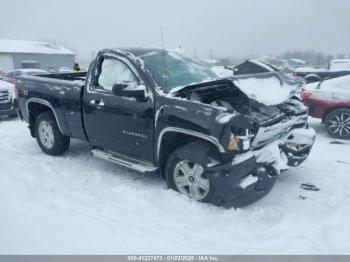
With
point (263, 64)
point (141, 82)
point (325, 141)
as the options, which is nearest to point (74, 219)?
point (141, 82)

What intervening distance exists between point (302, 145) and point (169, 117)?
1.96 metres

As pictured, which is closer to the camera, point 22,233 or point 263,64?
point 22,233

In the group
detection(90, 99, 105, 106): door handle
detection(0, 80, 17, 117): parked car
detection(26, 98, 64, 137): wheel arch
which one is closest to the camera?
detection(90, 99, 105, 106): door handle

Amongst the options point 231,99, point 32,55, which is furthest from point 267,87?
point 32,55

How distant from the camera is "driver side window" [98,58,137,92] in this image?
473 cm

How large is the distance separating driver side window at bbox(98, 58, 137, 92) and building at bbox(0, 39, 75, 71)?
3549 centimetres

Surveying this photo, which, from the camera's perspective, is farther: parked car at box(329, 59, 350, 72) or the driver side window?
parked car at box(329, 59, 350, 72)

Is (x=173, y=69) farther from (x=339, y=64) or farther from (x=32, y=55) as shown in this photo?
(x=32, y=55)

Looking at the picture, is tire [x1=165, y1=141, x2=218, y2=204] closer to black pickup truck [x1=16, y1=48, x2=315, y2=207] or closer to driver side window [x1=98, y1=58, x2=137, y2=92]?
black pickup truck [x1=16, y1=48, x2=315, y2=207]

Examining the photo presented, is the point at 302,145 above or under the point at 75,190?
above

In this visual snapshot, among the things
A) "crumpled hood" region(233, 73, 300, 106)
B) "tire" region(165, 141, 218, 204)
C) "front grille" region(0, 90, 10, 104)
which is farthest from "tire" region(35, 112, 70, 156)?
"front grille" region(0, 90, 10, 104)

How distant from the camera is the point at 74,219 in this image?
371cm

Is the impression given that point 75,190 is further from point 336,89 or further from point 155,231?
point 336,89

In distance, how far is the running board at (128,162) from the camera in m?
4.45
